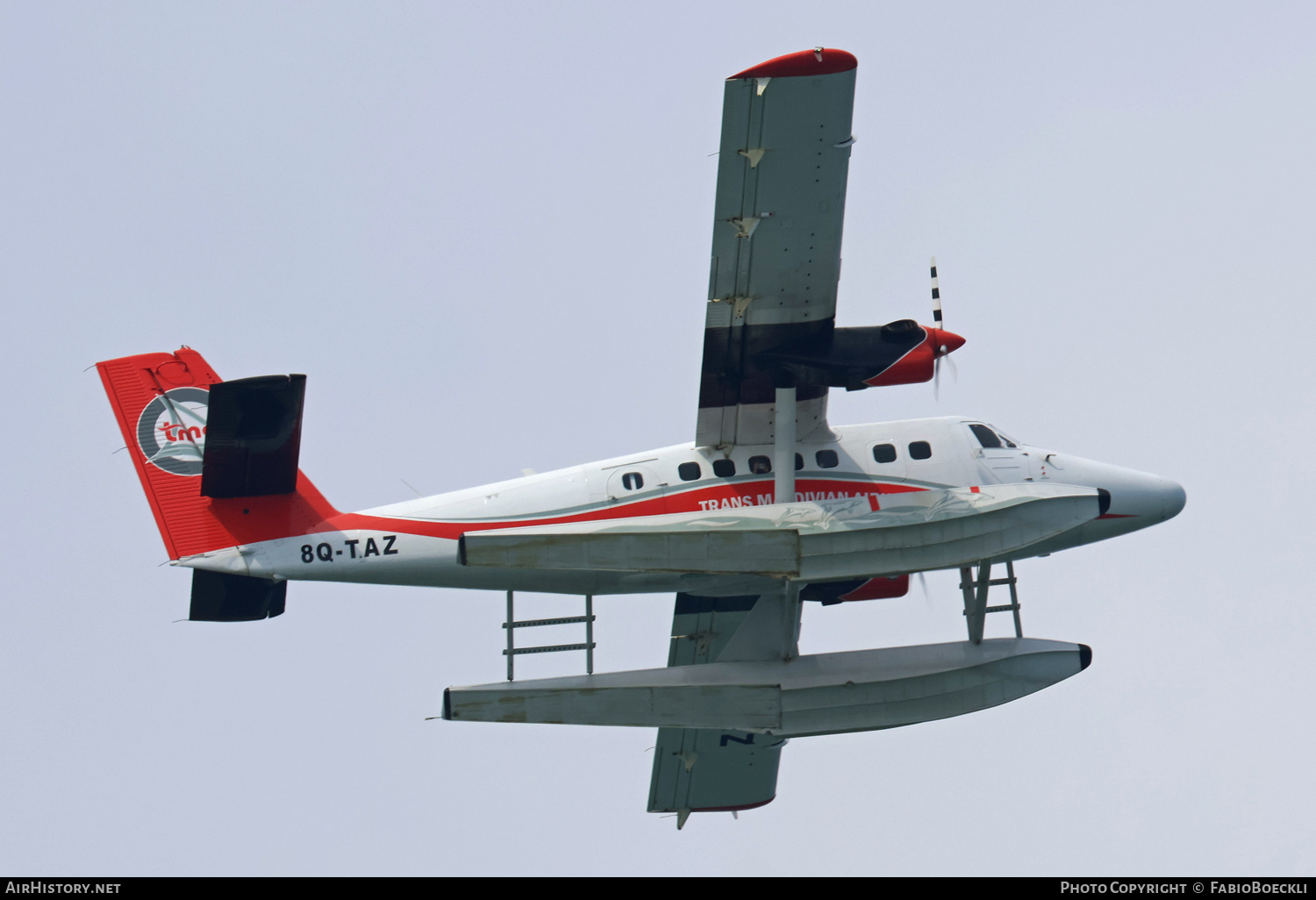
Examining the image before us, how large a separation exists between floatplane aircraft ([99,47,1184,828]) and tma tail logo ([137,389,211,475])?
0.10 feet

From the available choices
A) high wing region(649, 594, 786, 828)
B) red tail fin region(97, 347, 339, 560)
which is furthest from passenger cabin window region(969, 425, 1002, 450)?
red tail fin region(97, 347, 339, 560)

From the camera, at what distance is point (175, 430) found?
1862 centimetres

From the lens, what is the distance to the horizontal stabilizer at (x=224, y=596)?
1789 cm

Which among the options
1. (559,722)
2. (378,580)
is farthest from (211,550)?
(559,722)

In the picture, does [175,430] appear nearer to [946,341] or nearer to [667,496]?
[667,496]

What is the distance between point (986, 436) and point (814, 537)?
3791 mm

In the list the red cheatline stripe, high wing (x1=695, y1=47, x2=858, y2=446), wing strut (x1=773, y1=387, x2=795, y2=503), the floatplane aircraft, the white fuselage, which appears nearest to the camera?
high wing (x1=695, y1=47, x2=858, y2=446)

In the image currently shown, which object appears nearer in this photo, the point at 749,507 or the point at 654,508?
the point at 749,507

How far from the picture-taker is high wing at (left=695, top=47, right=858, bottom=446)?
51.5ft

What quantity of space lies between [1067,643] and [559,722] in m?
6.29

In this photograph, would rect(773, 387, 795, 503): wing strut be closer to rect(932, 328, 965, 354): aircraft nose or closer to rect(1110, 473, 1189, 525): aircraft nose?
rect(932, 328, 965, 354): aircraft nose

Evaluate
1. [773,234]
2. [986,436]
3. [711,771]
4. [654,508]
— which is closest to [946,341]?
[986,436]

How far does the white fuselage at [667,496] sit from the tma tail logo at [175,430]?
4.21 ft

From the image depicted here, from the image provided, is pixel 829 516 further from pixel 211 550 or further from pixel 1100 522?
pixel 211 550
